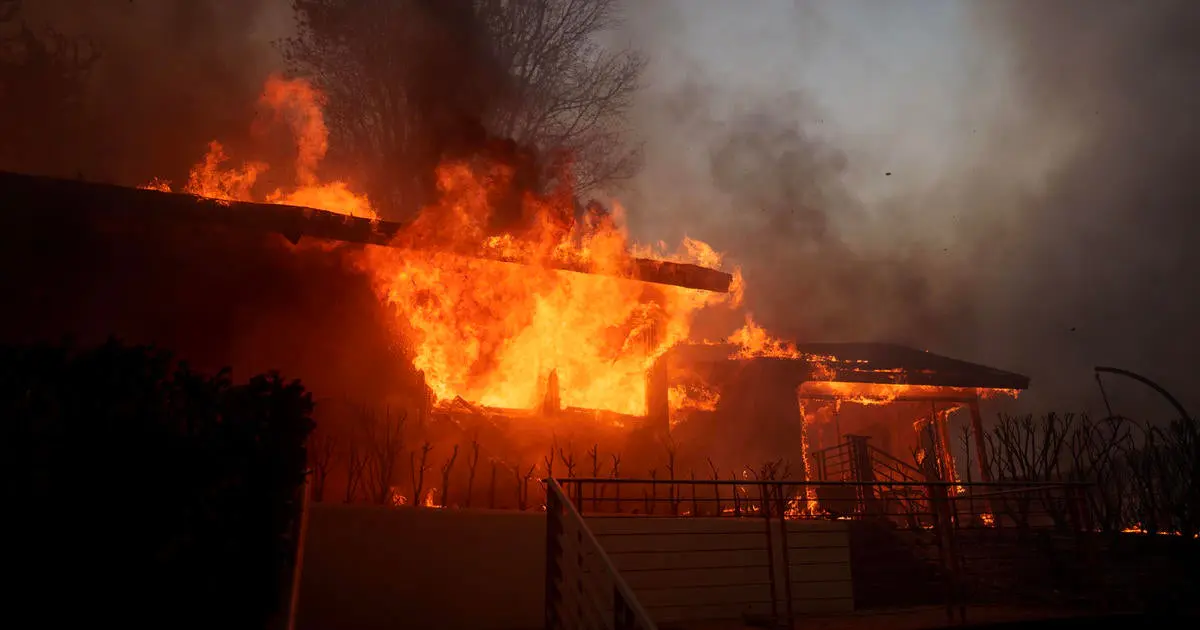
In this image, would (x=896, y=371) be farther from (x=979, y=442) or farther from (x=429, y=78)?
(x=429, y=78)

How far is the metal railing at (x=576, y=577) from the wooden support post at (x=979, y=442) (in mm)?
14949

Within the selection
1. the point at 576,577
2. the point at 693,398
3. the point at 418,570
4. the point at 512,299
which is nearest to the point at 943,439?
the point at 693,398

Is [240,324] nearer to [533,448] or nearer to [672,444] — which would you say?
[533,448]

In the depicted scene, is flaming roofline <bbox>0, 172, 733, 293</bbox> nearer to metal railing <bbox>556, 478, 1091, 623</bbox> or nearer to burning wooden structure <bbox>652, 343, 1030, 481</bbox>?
metal railing <bbox>556, 478, 1091, 623</bbox>

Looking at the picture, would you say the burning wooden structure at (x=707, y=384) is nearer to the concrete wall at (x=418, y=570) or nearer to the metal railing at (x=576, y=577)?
the concrete wall at (x=418, y=570)

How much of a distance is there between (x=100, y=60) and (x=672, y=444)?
1964 cm

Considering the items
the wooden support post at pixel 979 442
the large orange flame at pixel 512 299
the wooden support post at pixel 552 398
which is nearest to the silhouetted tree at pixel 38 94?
the large orange flame at pixel 512 299

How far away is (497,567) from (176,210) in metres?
8.13

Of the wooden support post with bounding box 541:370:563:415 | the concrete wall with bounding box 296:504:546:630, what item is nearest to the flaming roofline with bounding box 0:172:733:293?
the wooden support post with bounding box 541:370:563:415

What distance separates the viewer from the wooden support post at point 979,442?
17719 millimetres

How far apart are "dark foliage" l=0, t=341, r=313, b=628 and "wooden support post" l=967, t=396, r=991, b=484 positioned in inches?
692

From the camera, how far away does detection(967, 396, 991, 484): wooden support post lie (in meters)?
17.7

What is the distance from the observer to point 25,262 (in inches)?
439

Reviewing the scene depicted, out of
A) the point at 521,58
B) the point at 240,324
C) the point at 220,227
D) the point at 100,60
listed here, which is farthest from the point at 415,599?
the point at 100,60
